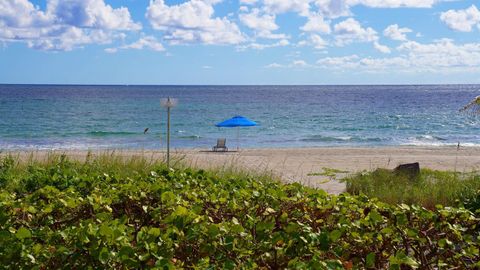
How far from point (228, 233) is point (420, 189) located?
798 cm

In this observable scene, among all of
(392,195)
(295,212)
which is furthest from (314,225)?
(392,195)

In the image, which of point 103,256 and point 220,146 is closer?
point 103,256

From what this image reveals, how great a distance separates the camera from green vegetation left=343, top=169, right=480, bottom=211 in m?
8.92

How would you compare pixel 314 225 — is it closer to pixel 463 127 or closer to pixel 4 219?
pixel 4 219

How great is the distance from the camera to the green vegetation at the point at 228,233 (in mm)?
2297

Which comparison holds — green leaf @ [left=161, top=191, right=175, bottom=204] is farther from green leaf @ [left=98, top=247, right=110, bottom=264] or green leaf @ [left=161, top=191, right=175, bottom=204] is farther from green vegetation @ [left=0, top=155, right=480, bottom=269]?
green leaf @ [left=98, top=247, right=110, bottom=264]

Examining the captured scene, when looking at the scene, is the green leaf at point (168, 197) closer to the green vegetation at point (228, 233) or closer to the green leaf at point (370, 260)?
the green vegetation at point (228, 233)

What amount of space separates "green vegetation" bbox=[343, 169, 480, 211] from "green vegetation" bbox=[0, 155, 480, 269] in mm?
5178

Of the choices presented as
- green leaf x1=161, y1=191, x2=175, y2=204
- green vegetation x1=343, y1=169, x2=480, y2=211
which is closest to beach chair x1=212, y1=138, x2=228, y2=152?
green vegetation x1=343, y1=169, x2=480, y2=211

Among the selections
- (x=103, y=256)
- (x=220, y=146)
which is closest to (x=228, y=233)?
(x=103, y=256)

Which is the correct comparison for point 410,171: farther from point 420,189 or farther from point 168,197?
point 168,197

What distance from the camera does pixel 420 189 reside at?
32.3 ft

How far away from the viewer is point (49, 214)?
10.2 ft

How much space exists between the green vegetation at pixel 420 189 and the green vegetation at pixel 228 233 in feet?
17.0
